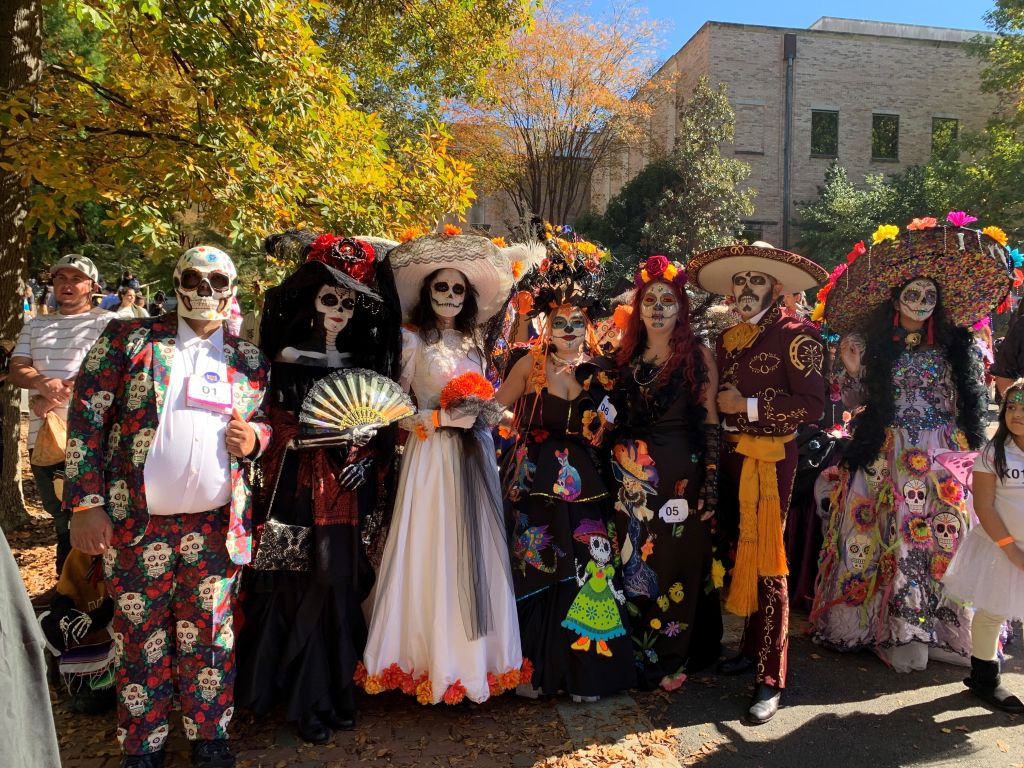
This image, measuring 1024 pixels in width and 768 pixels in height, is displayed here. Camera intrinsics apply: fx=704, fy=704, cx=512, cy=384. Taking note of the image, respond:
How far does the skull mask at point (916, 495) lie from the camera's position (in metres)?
3.98

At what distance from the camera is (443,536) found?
3.37 metres

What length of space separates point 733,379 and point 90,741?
3.63 m

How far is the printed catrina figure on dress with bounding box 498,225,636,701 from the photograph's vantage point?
359 cm

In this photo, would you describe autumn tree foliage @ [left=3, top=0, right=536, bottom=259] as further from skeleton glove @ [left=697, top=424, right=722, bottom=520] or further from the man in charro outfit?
→ skeleton glove @ [left=697, top=424, right=722, bottom=520]

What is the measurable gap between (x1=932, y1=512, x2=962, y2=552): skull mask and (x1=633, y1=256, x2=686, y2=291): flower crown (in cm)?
197

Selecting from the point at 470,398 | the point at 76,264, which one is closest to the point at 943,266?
the point at 470,398

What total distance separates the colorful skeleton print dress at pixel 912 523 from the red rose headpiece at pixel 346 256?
3.04 m

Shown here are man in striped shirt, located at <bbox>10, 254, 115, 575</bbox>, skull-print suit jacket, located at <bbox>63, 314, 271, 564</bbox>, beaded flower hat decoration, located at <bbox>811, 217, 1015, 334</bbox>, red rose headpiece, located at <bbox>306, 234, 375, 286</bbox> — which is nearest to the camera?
skull-print suit jacket, located at <bbox>63, 314, 271, 564</bbox>

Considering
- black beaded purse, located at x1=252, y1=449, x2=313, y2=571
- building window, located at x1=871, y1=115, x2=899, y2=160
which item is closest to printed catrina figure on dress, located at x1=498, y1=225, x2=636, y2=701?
black beaded purse, located at x1=252, y1=449, x2=313, y2=571

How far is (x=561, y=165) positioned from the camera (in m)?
19.6

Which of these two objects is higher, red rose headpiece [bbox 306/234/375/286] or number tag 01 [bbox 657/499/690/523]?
red rose headpiece [bbox 306/234/375/286]

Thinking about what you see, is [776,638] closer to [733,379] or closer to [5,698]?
[733,379]

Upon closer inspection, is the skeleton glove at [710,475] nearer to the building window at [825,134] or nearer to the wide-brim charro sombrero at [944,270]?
the wide-brim charro sombrero at [944,270]

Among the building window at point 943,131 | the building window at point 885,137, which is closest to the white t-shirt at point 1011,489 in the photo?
the building window at point 943,131
